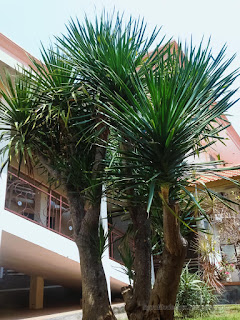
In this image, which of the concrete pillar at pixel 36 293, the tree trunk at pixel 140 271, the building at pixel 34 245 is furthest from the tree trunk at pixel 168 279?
the concrete pillar at pixel 36 293

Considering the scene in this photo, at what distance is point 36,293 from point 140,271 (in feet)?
19.8

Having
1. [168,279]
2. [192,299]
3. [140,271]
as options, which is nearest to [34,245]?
[192,299]

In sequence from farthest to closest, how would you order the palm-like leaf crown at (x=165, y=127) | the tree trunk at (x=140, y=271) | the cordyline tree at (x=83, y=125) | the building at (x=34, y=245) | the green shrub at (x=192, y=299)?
Result: the green shrub at (x=192, y=299) → the building at (x=34, y=245) → the cordyline tree at (x=83, y=125) → the tree trunk at (x=140, y=271) → the palm-like leaf crown at (x=165, y=127)

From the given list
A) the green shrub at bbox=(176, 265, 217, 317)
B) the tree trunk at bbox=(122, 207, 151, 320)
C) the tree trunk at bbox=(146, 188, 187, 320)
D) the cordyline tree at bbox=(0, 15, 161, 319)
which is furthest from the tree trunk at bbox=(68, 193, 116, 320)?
the green shrub at bbox=(176, 265, 217, 317)

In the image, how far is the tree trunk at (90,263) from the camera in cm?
Result: 280

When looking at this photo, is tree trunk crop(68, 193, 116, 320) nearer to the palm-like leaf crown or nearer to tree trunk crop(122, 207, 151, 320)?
tree trunk crop(122, 207, 151, 320)

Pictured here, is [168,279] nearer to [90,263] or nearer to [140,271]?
[140,271]

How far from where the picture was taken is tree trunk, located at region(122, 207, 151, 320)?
279cm

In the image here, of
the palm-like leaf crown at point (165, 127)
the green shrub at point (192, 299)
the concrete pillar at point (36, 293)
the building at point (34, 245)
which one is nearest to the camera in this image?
the palm-like leaf crown at point (165, 127)

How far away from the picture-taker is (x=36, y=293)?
8.01 meters

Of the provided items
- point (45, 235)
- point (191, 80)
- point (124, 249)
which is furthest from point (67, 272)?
point (191, 80)

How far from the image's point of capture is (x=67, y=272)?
7574 millimetres

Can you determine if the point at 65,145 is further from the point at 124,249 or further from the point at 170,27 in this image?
the point at 170,27

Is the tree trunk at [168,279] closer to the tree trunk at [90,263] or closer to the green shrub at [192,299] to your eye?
the tree trunk at [90,263]
